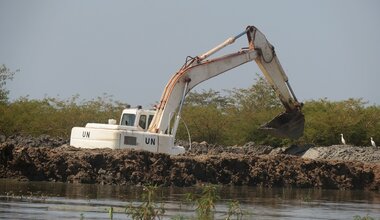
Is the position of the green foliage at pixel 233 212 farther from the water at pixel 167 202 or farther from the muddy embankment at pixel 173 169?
the muddy embankment at pixel 173 169

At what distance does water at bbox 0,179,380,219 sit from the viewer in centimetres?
2245

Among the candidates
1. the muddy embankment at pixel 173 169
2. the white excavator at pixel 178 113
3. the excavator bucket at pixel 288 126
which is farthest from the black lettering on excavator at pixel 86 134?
the excavator bucket at pixel 288 126

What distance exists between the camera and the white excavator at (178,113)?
3878 cm

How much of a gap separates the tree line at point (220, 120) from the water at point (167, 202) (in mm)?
30626

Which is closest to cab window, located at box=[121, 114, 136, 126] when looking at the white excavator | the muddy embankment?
the white excavator

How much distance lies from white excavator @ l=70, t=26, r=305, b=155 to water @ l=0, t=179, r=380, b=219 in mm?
4269

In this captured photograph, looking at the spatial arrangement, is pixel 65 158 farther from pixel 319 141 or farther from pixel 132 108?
pixel 319 141

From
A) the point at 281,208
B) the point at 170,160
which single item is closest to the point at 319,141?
the point at 170,160

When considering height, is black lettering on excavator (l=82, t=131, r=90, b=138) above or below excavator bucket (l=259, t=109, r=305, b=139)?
below

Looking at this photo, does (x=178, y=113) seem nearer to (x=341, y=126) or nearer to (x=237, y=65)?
(x=237, y=65)

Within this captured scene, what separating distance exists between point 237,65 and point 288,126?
3169mm

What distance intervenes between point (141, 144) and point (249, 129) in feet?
103

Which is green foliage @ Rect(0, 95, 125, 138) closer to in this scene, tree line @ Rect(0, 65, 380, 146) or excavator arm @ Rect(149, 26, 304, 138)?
tree line @ Rect(0, 65, 380, 146)

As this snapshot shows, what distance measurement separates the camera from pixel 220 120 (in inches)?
2960
